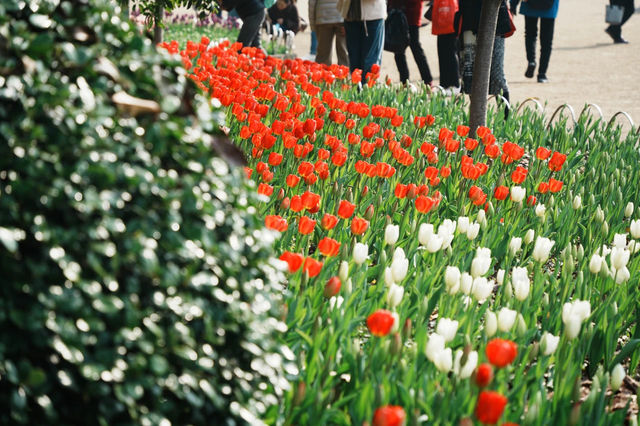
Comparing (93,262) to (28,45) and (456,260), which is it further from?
(456,260)

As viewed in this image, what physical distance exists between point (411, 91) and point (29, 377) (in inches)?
225

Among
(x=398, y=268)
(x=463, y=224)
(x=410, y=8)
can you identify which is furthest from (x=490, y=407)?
(x=410, y=8)

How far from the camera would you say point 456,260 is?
295cm

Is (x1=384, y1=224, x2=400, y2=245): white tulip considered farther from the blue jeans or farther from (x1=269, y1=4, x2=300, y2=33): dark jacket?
(x1=269, y1=4, x2=300, y2=33): dark jacket

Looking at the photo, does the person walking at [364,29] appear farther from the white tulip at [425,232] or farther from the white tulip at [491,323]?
the white tulip at [491,323]

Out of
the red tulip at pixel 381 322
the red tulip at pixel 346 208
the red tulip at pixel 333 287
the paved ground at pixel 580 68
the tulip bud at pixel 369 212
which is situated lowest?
the paved ground at pixel 580 68

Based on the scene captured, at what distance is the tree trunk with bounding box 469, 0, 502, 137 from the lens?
17.8 feet

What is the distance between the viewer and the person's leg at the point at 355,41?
25.7 feet

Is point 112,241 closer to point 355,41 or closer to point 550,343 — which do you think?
point 550,343

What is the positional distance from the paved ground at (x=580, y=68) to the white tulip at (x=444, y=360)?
23.8 ft

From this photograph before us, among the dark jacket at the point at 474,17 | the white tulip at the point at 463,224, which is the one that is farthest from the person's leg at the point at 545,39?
the white tulip at the point at 463,224

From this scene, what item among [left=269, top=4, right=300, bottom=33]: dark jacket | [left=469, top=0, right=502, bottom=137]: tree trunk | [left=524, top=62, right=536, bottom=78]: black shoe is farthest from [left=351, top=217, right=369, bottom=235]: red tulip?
[left=269, top=4, right=300, bottom=33]: dark jacket

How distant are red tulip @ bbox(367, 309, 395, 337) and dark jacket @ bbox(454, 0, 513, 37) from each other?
5792mm

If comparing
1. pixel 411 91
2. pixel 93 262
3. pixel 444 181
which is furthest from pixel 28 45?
pixel 411 91
